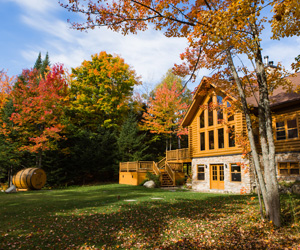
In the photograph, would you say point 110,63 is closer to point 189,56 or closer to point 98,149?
point 98,149

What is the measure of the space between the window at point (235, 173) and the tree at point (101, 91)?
1615cm

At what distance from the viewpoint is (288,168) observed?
13258mm

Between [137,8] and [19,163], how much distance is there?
1881cm

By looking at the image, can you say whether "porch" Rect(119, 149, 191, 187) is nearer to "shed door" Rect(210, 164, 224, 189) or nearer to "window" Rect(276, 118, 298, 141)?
"shed door" Rect(210, 164, 224, 189)

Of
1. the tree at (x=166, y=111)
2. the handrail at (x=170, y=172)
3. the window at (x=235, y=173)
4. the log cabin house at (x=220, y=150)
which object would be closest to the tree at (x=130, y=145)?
the tree at (x=166, y=111)

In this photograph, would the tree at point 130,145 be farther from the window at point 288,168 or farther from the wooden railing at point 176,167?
the window at point 288,168

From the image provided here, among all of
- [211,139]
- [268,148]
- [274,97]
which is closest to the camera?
[268,148]

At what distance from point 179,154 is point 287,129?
354 inches

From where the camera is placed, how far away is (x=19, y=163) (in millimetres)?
20234

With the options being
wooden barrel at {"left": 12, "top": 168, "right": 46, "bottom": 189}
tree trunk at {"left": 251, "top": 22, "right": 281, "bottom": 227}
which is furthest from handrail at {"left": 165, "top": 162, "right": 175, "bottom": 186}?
tree trunk at {"left": 251, "top": 22, "right": 281, "bottom": 227}

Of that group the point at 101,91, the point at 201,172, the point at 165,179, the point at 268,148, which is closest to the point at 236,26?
the point at 268,148

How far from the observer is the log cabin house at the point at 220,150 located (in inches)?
523

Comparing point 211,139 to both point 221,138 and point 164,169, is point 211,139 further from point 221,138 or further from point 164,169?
point 164,169

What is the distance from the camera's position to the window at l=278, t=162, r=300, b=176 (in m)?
12.9
